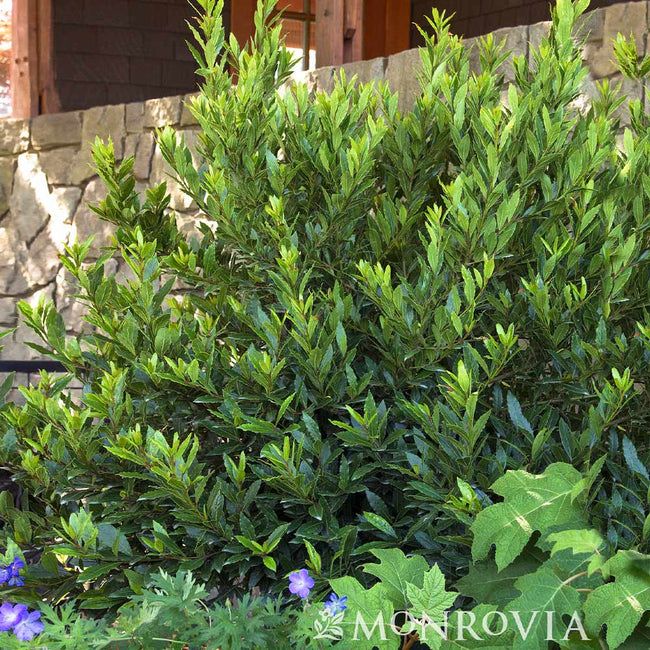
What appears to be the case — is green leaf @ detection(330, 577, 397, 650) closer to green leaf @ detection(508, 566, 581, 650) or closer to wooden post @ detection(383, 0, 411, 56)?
green leaf @ detection(508, 566, 581, 650)

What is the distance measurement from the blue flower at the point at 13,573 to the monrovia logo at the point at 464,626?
0.82m

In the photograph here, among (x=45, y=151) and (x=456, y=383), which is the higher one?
(x=45, y=151)

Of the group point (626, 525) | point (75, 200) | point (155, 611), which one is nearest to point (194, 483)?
point (155, 611)

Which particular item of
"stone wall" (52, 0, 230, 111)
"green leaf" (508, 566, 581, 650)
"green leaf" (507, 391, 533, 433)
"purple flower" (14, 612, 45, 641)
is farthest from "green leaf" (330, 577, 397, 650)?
"stone wall" (52, 0, 230, 111)

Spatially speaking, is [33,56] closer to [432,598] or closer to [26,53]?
[26,53]

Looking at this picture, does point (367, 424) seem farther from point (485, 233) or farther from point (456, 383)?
point (485, 233)

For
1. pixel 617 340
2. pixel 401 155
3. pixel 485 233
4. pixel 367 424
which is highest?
pixel 401 155

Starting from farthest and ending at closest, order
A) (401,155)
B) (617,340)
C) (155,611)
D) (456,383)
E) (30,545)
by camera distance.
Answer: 1. (401,155)
2. (30,545)
3. (617,340)
4. (456,383)
5. (155,611)

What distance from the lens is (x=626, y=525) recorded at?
2.24 meters

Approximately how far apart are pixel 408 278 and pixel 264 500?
72cm

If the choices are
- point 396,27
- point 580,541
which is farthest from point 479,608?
point 396,27

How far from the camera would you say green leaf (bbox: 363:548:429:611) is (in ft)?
5.94

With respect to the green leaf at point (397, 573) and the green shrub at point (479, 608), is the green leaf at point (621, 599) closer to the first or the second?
the green shrub at point (479, 608)

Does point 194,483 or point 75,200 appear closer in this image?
point 194,483
